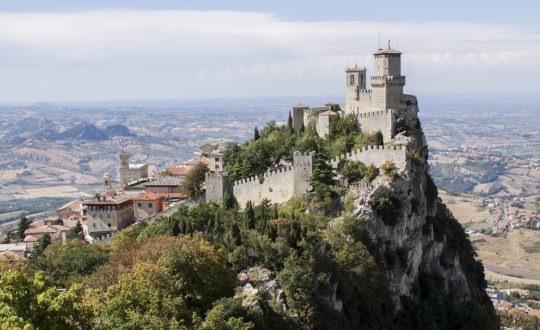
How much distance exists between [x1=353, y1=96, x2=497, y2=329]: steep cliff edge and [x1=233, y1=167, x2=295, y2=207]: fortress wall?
593 cm

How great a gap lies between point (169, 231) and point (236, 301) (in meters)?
12.7

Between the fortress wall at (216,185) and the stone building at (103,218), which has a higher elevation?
the fortress wall at (216,185)

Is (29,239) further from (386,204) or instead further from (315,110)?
(386,204)

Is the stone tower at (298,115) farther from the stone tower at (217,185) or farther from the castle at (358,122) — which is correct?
the stone tower at (217,185)

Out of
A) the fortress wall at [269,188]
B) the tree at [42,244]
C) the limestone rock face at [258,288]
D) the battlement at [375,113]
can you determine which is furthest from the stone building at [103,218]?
the limestone rock face at [258,288]

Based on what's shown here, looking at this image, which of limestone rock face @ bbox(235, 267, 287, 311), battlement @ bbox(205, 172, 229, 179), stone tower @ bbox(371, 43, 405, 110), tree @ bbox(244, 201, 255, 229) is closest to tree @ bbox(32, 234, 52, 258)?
battlement @ bbox(205, 172, 229, 179)

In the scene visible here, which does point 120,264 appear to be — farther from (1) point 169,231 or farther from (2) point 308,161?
(2) point 308,161

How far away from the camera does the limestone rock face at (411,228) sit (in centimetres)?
5531

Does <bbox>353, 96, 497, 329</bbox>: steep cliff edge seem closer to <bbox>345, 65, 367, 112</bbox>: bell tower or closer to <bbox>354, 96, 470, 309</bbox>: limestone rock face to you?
<bbox>354, 96, 470, 309</bbox>: limestone rock face

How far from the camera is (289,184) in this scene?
59.1m

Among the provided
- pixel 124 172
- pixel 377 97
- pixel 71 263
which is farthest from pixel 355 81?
pixel 71 263

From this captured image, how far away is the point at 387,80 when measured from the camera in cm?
6575

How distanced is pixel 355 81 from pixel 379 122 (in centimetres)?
702

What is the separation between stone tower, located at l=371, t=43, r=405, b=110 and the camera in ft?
216
